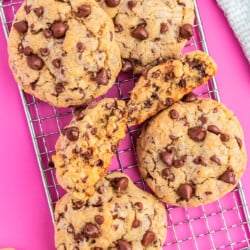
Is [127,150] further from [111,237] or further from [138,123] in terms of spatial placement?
[111,237]

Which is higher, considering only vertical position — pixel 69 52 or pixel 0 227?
pixel 69 52

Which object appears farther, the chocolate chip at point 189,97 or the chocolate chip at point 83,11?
the chocolate chip at point 189,97

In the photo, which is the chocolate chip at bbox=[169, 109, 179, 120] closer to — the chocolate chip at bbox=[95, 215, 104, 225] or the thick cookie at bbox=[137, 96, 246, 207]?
the thick cookie at bbox=[137, 96, 246, 207]

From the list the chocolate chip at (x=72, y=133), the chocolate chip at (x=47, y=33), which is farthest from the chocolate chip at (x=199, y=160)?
the chocolate chip at (x=47, y=33)

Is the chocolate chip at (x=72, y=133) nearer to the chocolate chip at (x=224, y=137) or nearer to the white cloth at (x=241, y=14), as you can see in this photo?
the chocolate chip at (x=224, y=137)

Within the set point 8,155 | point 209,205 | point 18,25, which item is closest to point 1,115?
point 8,155

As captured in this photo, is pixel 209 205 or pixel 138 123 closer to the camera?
pixel 138 123

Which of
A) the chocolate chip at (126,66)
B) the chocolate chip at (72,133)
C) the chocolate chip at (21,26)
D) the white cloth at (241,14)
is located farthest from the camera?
the white cloth at (241,14)
